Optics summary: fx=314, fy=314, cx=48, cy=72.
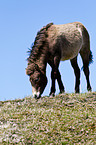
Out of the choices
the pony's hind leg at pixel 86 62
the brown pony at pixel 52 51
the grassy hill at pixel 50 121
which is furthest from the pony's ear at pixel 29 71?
the pony's hind leg at pixel 86 62

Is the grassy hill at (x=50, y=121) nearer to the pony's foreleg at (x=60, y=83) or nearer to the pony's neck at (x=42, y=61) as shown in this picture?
the pony's neck at (x=42, y=61)

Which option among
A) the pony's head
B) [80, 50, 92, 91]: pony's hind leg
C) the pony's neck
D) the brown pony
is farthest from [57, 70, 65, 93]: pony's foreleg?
[80, 50, 92, 91]: pony's hind leg

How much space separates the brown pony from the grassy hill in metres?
0.98

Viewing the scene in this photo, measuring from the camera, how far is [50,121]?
938 cm

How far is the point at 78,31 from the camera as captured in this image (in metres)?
15.1

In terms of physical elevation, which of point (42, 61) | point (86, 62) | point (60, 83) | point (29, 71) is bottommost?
point (60, 83)

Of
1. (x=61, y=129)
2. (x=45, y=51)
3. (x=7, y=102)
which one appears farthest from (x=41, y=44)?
(x=61, y=129)

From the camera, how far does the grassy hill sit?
850 centimetres

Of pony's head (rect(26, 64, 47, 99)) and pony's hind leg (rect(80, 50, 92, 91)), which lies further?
pony's hind leg (rect(80, 50, 92, 91))

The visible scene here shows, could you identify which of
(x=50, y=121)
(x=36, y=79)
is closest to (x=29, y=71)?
(x=36, y=79)

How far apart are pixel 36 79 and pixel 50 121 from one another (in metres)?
3.23

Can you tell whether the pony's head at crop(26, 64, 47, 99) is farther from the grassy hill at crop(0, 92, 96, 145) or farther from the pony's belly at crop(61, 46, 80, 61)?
the pony's belly at crop(61, 46, 80, 61)

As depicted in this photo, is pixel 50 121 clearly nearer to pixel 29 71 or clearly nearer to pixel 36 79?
pixel 36 79

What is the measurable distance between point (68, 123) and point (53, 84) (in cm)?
405
